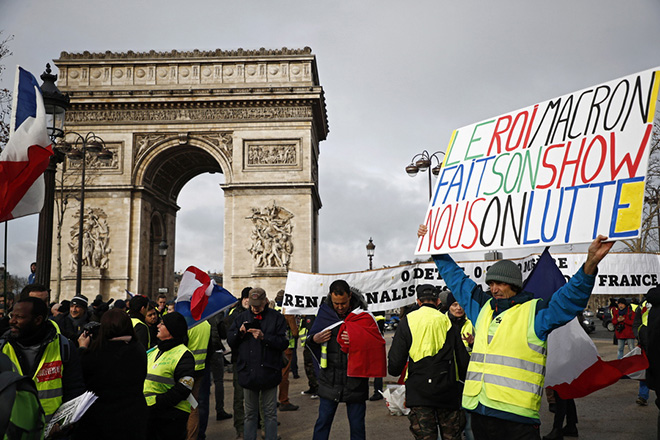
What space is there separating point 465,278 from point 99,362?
8.48ft

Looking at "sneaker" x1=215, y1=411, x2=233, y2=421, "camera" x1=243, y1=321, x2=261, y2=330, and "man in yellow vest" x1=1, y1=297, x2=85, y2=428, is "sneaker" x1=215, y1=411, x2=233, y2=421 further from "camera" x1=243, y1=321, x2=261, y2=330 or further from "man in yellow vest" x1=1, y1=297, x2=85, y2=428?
"man in yellow vest" x1=1, y1=297, x2=85, y2=428

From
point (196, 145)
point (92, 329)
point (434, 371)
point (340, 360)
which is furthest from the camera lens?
point (196, 145)

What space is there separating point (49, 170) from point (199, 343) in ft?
9.92

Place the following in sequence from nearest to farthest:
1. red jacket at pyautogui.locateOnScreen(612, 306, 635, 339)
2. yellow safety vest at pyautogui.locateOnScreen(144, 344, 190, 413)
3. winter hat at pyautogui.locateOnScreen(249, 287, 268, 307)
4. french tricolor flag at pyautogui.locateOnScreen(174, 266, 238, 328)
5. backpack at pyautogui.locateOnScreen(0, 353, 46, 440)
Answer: backpack at pyautogui.locateOnScreen(0, 353, 46, 440) < yellow safety vest at pyautogui.locateOnScreen(144, 344, 190, 413) < winter hat at pyautogui.locateOnScreen(249, 287, 268, 307) < french tricolor flag at pyautogui.locateOnScreen(174, 266, 238, 328) < red jacket at pyautogui.locateOnScreen(612, 306, 635, 339)

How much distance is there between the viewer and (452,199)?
13.1 ft

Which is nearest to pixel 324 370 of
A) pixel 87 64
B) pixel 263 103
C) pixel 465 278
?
pixel 465 278

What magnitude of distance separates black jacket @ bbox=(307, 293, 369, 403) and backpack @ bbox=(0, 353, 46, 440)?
116 inches

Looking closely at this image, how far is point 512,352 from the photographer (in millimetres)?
3164

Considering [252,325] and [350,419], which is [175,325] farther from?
[350,419]

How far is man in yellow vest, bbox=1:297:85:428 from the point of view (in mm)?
3320

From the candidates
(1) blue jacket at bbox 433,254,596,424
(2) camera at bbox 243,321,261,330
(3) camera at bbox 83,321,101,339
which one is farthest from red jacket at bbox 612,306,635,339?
(3) camera at bbox 83,321,101,339

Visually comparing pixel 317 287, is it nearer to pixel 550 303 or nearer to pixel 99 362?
pixel 99 362

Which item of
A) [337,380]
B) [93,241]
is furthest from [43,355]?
[93,241]

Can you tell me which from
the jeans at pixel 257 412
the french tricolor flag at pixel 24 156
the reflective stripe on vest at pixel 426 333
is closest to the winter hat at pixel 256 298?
the jeans at pixel 257 412
